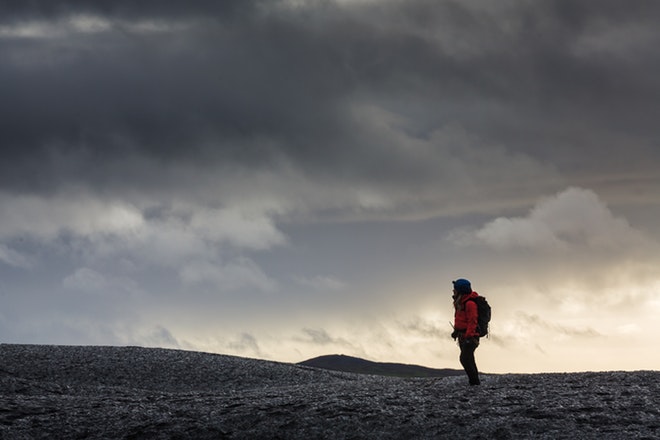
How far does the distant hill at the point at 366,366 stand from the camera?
3861 inches

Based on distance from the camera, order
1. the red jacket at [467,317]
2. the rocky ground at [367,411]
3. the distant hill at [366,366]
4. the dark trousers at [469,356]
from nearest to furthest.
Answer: the rocky ground at [367,411], the red jacket at [467,317], the dark trousers at [469,356], the distant hill at [366,366]

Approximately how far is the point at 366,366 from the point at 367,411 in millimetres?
83583

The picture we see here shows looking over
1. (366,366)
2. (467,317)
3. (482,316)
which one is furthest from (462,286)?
(366,366)

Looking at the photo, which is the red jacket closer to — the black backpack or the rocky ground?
the black backpack

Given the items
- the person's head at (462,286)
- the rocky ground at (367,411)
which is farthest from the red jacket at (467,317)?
the rocky ground at (367,411)

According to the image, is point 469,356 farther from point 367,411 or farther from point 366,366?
point 366,366

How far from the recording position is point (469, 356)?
22.5m

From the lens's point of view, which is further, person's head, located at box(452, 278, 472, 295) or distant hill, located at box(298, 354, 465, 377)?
distant hill, located at box(298, 354, 465, 377)

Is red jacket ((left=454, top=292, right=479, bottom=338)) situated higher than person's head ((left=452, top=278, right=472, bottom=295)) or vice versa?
person's head ((left=452, top=278, right=472, bottom=295))

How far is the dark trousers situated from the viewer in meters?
22.1

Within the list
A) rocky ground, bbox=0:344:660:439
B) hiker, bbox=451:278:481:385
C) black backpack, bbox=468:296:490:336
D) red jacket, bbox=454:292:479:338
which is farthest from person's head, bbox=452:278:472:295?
rocky ground, bbox=0:344:660:439

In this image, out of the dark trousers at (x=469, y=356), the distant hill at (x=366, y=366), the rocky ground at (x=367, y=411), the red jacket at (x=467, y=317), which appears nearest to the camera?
the rocky ground at (x=367, y=411)

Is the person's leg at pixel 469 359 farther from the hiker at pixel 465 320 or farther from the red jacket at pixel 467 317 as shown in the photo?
the red jacket at pixel 467 317

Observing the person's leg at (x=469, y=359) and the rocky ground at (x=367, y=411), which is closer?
the rocky ground at (x=367, y=411)
